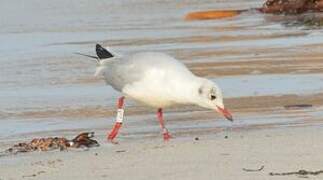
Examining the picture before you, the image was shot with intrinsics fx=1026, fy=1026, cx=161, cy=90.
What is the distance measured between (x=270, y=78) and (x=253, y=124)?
307 cm

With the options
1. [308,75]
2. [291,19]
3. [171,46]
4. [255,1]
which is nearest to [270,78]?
[308,75]

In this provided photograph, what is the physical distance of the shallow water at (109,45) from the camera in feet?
34.3

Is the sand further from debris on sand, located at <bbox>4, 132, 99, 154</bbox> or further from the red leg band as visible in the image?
the red leg band

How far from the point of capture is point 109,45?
15.7m

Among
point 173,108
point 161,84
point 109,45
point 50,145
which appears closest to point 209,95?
point 161,84

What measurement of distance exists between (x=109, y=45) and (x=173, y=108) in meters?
6.12

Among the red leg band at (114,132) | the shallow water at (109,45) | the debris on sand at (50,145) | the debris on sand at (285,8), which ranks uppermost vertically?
the debris on sand at (285,8)

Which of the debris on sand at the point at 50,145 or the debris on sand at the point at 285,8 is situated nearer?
the debris on sand at the point at 50,145

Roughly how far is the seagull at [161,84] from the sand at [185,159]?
→ 1.01ft

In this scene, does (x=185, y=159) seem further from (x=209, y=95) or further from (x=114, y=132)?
(x=114, y=132)

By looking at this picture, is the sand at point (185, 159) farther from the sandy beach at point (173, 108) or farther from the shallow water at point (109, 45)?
the shallow water at point (109, 45)

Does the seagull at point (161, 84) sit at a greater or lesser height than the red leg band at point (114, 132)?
greater

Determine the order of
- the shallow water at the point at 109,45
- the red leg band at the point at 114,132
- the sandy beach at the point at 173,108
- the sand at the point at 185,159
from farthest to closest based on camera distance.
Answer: the shallow water at the point at 109,45 < the red leg band at the point at 114,132 < the sandy beach at the point at 173,108 < the sand at the point at 185,159

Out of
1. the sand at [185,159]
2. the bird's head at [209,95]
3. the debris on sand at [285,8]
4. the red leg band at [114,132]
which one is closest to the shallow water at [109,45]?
the debris on sand at [285,8]
